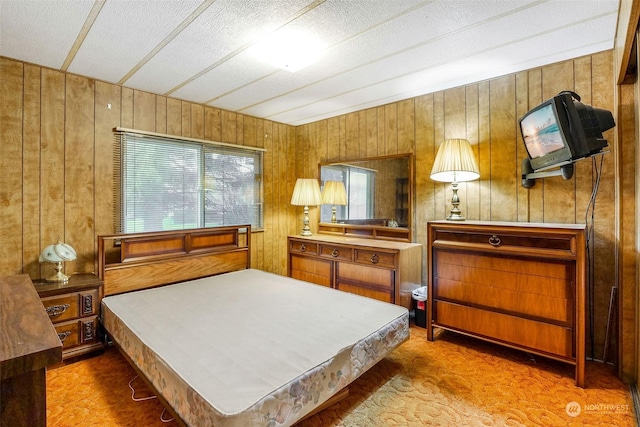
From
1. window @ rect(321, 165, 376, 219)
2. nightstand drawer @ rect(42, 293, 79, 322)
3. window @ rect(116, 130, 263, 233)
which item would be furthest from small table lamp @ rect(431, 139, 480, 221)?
nightstand drawer @ rect(42, 293, 79, 322)

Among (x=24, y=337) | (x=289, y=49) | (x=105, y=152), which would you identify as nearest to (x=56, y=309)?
(x=105, y=152)

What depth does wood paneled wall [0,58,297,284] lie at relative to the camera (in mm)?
2500

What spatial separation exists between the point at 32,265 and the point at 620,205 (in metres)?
4.45

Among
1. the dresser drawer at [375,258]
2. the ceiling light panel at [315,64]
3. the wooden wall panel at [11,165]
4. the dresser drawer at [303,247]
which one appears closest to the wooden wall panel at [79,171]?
the wooden wall panel at [11,165]

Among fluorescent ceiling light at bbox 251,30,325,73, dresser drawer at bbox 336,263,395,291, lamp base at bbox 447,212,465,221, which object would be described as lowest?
dresser drawer at bbox 336,263,395,291

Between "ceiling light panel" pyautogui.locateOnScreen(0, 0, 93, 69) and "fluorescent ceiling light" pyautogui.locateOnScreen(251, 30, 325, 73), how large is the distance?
103 centimetres

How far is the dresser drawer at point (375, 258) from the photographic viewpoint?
9.84 ft

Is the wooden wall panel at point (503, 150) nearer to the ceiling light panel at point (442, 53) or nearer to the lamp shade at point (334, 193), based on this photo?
the ceiling light panel at point (442, 53)

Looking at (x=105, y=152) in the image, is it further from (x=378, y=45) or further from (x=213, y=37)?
(x=378, y=45)

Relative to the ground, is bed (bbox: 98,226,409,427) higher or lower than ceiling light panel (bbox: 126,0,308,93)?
lower

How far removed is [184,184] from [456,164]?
9.06ft

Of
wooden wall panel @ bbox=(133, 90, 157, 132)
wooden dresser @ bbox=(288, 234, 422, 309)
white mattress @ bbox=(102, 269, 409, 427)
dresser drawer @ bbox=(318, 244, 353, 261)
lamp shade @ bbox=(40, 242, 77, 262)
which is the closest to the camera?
white mattress @ bbox=(102, 269, 409, 427)

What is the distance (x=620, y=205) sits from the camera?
213 cm

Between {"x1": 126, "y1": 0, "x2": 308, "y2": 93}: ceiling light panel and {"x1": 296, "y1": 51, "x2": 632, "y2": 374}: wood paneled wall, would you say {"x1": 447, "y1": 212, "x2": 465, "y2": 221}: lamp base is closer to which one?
{"x1": 296, "y1": 51, "x2": 632, "y2": 374}: wood paneled wall
